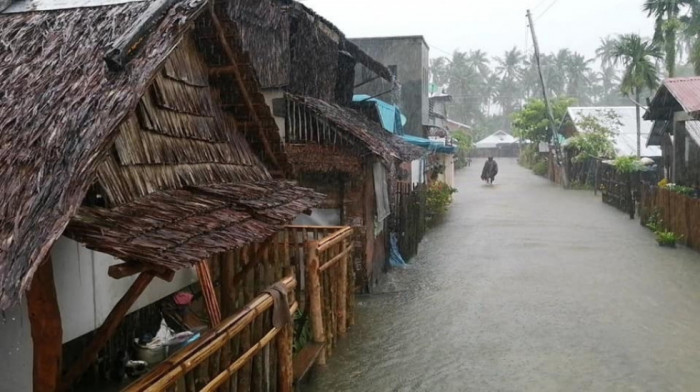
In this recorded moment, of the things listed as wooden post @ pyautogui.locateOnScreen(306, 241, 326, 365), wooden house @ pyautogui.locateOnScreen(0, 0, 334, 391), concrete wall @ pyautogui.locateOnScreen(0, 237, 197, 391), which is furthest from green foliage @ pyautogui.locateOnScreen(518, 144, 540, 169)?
concrete wall @ pyautogui.locateOnScreen(0, 237, 197, 391)

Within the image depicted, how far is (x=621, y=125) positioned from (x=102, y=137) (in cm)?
3762

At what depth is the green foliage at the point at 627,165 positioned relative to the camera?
25.0 m

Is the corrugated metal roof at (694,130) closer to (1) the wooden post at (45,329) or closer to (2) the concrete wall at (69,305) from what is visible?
(2) the concrete wall at (69,305)

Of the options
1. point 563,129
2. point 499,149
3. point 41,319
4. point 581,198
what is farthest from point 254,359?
point 499,149

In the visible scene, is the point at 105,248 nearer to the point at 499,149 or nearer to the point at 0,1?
the point at 0,1

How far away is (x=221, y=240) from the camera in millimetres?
4086

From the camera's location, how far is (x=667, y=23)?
104 feet

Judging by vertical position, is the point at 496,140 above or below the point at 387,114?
above

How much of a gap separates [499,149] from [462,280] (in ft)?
243

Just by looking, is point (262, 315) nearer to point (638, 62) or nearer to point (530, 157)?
point (638, 62)

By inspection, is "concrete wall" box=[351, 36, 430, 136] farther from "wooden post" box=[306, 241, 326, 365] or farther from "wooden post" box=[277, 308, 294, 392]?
"wooden post" box=[277, 308, 294, 392]

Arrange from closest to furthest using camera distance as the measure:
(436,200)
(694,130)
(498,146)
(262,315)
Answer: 1. (262,315)
2. (694,130)
3. (436,200)
4. (498,146)

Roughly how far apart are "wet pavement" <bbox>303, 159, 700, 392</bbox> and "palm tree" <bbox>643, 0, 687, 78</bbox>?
1844 cm

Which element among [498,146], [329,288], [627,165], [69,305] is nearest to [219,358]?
[69,305]
